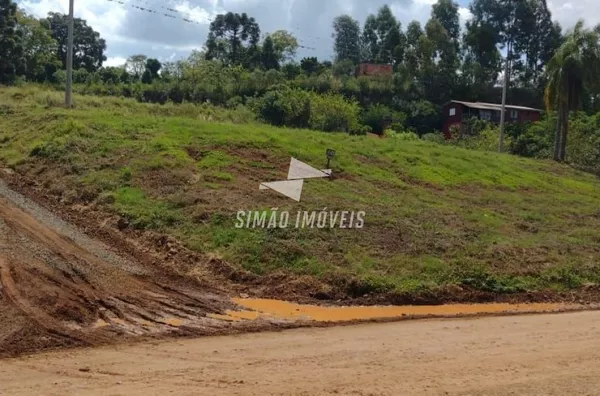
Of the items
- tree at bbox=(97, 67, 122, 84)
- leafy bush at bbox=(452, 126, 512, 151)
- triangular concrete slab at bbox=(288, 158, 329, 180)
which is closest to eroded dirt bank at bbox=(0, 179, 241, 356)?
triangular concrete slab at bbox=(288, 158, 329, 180)

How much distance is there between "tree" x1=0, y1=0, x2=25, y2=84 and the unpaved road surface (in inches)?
1377

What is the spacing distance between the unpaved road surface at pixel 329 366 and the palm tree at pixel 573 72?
25355mm

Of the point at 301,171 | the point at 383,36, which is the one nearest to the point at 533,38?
the point at 383,36

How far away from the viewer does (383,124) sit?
161ft

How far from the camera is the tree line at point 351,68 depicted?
120 ft

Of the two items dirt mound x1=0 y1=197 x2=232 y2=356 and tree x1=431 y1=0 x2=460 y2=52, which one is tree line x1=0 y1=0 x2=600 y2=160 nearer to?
tree x1=431 y1=0 x2=460 y2=52

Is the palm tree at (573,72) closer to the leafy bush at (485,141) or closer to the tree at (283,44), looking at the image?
the leafy bush at (485,141)

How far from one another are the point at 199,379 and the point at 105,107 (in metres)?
20.9

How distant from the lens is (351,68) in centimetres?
6719

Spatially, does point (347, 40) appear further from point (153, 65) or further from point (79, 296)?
point (79, 296)

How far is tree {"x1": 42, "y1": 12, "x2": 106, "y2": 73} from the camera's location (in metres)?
60.6

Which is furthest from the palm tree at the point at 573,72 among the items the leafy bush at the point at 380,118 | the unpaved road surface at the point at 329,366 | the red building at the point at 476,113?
the unpaved road surface at the point at 329,366

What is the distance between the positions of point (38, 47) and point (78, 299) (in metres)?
49.3

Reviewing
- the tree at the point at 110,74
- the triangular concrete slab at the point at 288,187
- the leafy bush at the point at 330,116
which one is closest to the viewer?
the triangular concrete slab at the point at 288,187
